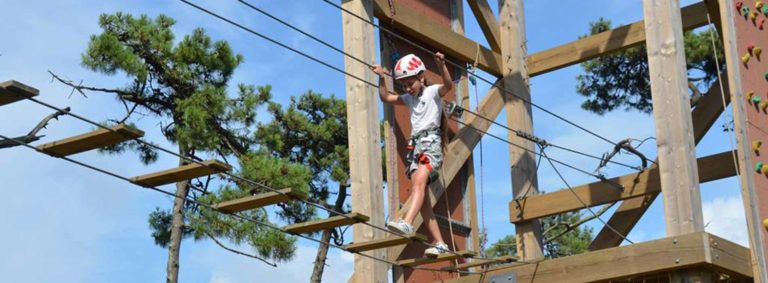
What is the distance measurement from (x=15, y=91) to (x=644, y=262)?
14.6 feet

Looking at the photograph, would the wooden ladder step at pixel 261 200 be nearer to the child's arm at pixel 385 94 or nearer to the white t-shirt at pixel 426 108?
the white t-shirt at pixel 426 108

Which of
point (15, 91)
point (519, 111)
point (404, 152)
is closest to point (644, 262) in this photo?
point (404, 152)

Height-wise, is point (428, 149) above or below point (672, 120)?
below

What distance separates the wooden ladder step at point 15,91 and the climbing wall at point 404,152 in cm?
480

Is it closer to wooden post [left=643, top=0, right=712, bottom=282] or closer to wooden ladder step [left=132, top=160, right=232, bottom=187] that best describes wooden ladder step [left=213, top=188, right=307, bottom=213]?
wooden ladder step [left=132, top=160, right=232, bottom=187]

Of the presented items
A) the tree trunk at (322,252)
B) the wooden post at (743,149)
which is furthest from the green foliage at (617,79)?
the wooden post at (743,149)

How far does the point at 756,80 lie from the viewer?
9844 millimetres

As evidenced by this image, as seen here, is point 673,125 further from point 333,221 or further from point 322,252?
point 322,252

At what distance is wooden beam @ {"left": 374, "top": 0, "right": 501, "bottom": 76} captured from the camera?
10633 mm

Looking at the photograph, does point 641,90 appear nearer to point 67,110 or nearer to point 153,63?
point 153,63

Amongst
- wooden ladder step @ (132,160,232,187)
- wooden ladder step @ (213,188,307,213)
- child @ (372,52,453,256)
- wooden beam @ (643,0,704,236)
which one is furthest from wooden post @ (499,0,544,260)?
wooden ladder step @ (132,160,232,187)

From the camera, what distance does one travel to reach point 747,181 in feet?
30.5

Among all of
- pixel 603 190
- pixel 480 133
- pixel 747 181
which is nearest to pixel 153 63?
pixel 480 133

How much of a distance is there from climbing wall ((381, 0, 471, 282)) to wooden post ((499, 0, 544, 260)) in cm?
51
